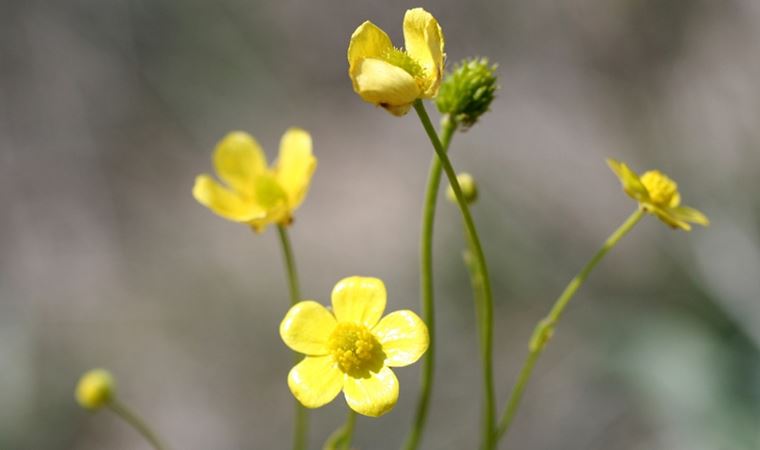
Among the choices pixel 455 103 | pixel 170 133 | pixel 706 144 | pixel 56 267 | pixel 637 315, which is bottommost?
pixel 56 267

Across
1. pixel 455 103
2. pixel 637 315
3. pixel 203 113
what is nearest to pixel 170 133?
pixel 203 113

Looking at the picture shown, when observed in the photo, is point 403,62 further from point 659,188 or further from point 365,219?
point 365,219

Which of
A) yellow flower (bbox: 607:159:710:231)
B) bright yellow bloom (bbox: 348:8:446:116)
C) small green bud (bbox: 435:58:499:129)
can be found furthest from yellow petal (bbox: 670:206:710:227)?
bright yellow bloom (bbox: 348:8:446:116)

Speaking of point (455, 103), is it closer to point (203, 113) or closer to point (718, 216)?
point (718, 216)

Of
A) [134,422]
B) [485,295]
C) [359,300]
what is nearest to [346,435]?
[359,300]

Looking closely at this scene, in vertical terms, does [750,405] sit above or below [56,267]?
above

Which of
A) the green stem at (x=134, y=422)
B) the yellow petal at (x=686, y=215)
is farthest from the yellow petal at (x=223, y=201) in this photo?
the yellow petal at (x=686, y=215)

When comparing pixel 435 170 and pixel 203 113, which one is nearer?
pixel 435 170

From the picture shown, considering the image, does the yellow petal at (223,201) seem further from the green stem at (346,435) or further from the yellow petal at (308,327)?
the green stem at (346,435)
